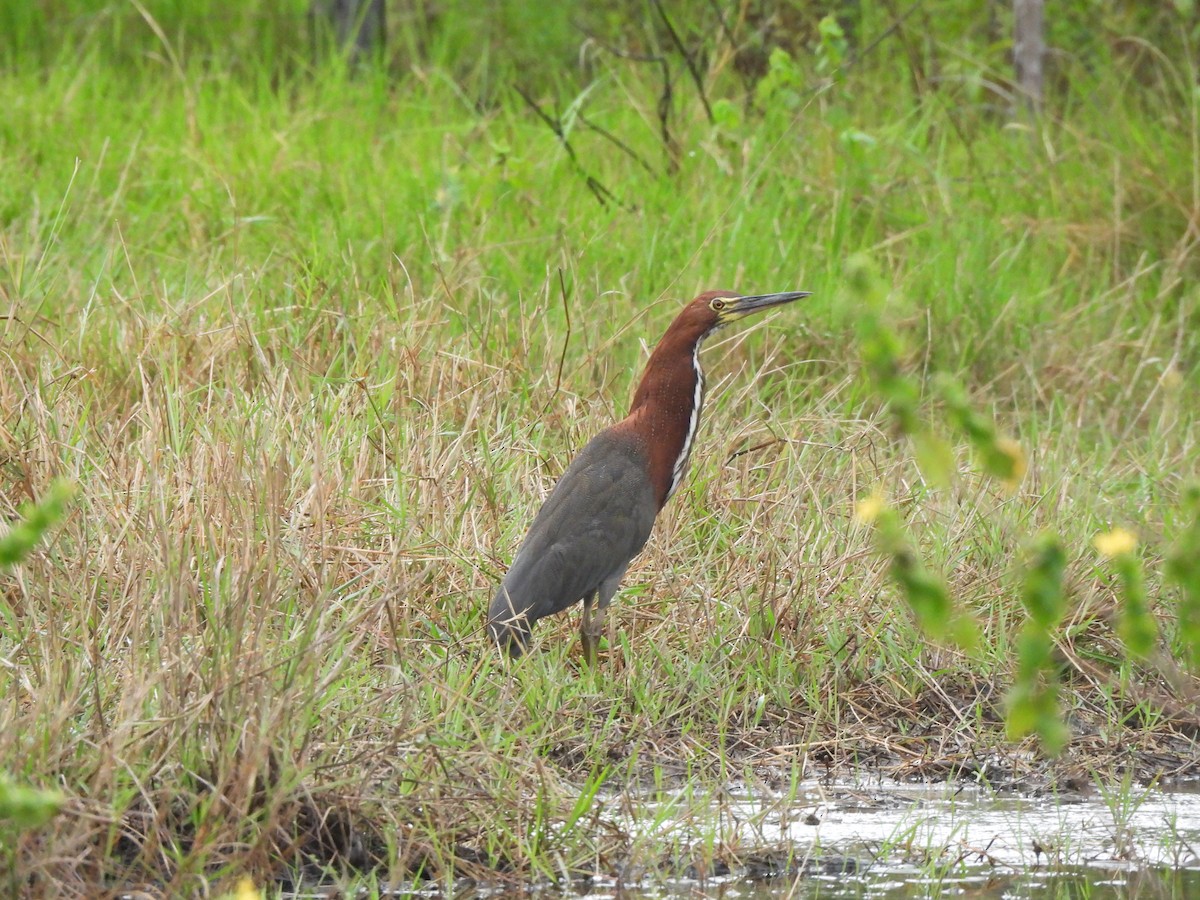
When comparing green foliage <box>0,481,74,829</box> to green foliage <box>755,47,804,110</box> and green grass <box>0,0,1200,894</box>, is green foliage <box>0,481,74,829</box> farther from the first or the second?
green foliage <box>755,47,804,110</box>

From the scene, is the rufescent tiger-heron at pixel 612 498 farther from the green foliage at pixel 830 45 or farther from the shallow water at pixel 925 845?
the green foliage at pixel 830 45

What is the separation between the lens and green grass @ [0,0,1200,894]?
10.5ft

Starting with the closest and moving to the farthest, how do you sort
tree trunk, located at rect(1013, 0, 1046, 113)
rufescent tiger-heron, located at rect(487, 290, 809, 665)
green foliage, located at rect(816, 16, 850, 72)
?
rufescent tiger-heron, located at rect(487, 290, 809, 665), green foliage, located at rect(816, 16, 850, 72), tree trunk, located at rect(1013, 0, 1046, 113)

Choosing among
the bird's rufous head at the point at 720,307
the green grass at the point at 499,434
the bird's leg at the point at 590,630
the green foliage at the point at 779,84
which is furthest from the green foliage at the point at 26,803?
the green foliage at the point at 779,84

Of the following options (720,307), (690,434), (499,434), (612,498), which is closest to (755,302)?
(720,307)

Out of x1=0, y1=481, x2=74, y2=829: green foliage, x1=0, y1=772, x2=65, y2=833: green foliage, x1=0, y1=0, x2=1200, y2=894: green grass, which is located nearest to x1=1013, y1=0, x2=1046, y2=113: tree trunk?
x1=0, y1=0, x2=1200, y2=894: green grass

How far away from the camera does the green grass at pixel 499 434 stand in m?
3.21

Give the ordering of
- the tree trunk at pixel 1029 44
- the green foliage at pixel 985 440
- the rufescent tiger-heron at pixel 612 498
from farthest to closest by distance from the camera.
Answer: the tree trunk at pixel 1029 44 < the rufescent tiger-heron at pixel 612 498 < the green foliage at pixel 985 440

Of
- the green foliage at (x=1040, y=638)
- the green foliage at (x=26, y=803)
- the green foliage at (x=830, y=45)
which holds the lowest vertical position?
the green foliage at (x=830, y=45)

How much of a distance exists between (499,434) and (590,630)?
37.4 inches

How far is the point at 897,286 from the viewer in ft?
21.1

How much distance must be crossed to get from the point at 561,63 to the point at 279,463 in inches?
212

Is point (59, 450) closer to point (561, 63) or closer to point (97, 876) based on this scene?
point (97, 876)

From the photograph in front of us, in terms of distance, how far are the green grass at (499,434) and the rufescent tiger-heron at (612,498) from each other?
0.16m
